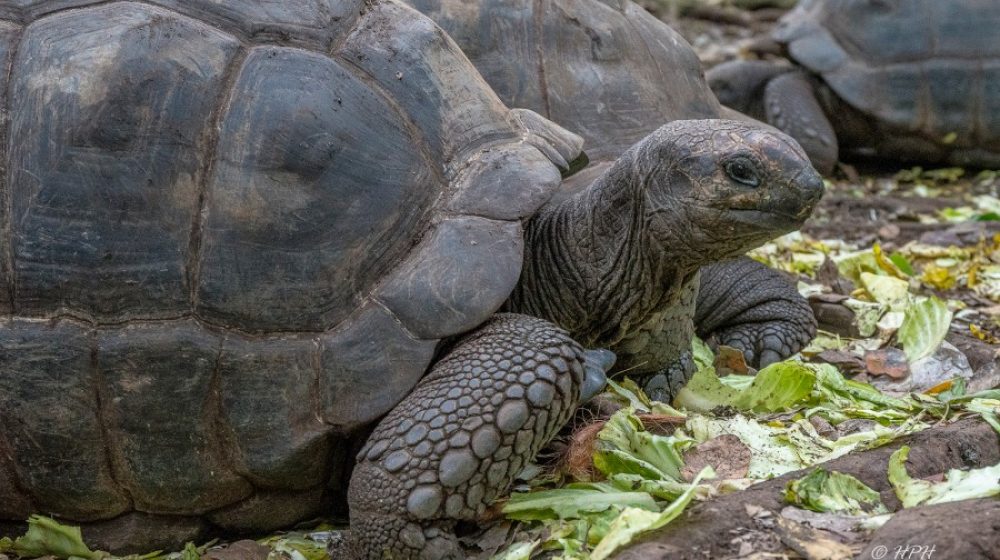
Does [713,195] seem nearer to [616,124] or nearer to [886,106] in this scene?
[616,124]

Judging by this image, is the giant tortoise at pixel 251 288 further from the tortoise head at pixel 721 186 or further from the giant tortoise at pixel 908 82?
the giant tortoise at pixel 908 82

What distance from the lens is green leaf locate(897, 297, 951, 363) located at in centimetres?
513

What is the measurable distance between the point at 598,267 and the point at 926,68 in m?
6.79

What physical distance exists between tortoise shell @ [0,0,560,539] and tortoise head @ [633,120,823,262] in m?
0.55

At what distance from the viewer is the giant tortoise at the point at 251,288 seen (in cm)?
339

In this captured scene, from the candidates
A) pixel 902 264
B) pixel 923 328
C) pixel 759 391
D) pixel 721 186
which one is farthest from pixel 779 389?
pixel 902 264

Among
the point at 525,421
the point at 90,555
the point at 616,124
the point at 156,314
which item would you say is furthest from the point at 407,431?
the point at 616,124

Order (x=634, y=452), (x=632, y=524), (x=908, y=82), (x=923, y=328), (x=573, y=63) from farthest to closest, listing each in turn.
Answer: (x=908, y=82)
(x=923, y=328)
(x=573, y=63)
(x=634, y=452)
(x=632, y=524)

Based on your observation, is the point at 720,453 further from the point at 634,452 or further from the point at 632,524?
the point at 632,524

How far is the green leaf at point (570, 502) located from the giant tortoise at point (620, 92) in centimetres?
93

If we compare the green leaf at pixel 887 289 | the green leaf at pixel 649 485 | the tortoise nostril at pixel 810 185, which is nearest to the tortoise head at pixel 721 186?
the tortoise nostril at pixel 810 185

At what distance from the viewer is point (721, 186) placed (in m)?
3.69

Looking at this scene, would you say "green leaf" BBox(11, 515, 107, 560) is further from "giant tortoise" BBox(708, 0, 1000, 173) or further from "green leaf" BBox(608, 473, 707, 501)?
"giant tortoise" BBox(708, 0, 1000, 173)

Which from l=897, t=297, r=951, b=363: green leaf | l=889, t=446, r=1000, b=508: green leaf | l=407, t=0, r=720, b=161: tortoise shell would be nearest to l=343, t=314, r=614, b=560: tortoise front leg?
l=889, t=446, r=1000, b=508: green leaf
